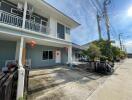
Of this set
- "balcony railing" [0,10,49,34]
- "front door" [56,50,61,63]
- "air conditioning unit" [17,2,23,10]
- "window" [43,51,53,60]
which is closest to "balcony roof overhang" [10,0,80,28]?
"air conditioning unit" [17,2,23,10]

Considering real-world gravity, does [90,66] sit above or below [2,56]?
below

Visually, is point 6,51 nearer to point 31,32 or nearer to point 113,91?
point 31,32

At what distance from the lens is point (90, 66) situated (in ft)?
48.0

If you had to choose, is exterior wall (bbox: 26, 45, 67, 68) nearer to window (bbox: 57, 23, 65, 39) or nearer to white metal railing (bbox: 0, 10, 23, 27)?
window (bbox: 57, 23, 65, 39)

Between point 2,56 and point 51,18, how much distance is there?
6917mm

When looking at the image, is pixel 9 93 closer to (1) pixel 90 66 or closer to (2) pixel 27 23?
(2) pixel 27 23

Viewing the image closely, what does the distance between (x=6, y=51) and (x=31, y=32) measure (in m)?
3.30

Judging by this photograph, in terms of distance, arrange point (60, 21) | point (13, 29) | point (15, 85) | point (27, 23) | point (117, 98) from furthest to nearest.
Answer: point (60, 21) < point (27, 23) < point (13, 29) < point (117, 98) < point (15, 85)

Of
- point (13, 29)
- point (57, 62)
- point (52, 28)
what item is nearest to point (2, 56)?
point (13, 29)

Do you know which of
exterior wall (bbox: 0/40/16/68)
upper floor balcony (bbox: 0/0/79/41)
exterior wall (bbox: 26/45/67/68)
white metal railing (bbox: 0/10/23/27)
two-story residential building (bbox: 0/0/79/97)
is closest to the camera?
white metal railing (bbox: 0/10/23/27)

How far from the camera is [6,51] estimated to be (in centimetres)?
995

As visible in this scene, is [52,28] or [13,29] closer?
[13,29]

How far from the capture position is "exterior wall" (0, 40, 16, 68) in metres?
9.62

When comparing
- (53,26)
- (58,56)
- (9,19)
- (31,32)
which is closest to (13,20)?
(9,19)
